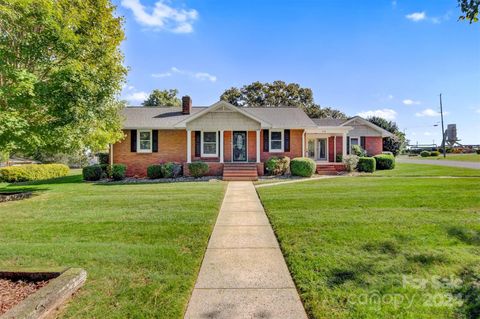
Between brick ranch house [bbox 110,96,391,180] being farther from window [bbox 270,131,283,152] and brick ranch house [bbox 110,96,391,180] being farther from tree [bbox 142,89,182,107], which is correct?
tree [bbox 142,89,182,107]

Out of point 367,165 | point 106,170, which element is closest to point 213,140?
point 106,170

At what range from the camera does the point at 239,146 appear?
1958 centimetres

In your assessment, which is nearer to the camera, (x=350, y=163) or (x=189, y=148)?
(x=189, y=148)

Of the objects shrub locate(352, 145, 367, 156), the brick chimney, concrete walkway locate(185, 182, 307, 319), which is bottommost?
concrete walkway locate(185, 182, 307, 319)

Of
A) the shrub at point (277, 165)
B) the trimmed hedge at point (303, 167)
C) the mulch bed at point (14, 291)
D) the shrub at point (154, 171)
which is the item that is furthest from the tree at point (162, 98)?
the mulch bed at point (14, 291)

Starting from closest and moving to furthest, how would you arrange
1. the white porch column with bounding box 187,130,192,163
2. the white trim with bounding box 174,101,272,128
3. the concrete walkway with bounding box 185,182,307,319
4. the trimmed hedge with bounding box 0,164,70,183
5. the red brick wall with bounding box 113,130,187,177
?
the concrete walkway with bounding box 185,182,307,319 < the white trim with bounding box 174,101,272,128 < the white porch column with bounding box 187,130,192,163 < the red brick wall with bounding box 113,130,187,177 < the trimmed hedge with bounding box 0,164,70,183

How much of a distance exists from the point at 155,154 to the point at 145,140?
120 cm

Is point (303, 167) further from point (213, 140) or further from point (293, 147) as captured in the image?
point (213, 140)

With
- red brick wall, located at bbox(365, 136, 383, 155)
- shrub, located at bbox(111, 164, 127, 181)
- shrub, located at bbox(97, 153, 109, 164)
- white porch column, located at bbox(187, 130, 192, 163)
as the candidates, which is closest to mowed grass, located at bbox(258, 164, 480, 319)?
white porch column, located at bbox(187, 130, 192, 163)

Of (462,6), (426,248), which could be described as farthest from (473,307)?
(462,6)

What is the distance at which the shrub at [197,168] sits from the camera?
56.7 ft

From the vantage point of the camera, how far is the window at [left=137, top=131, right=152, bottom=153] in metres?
19.2

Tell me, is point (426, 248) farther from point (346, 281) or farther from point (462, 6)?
point (462, 6)

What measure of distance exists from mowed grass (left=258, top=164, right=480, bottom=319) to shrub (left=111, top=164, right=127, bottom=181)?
1266 centimetres
